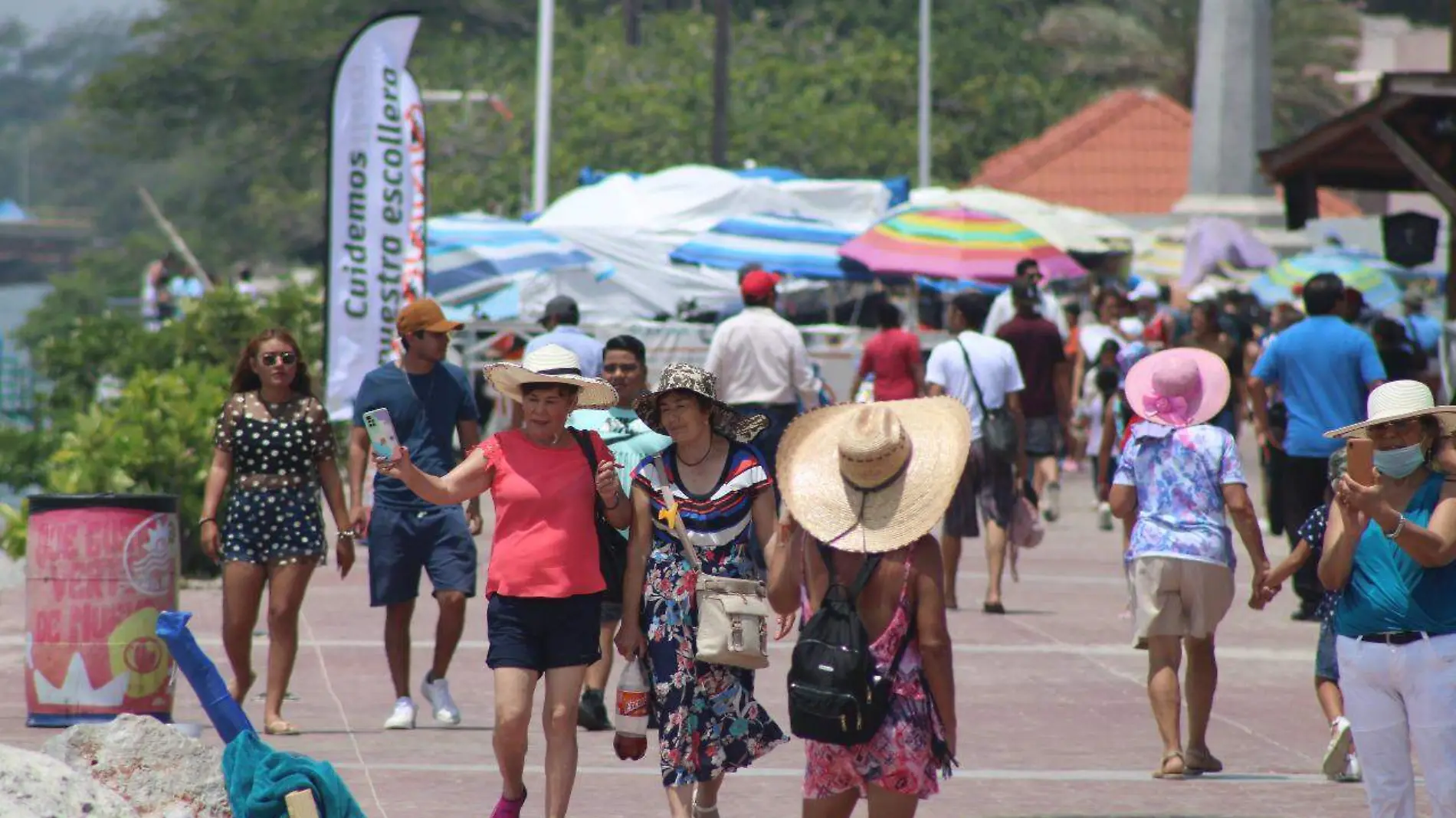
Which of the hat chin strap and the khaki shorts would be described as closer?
the hat chin strap

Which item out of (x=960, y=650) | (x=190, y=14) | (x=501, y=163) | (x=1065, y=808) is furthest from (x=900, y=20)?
(x=1065, y=808)

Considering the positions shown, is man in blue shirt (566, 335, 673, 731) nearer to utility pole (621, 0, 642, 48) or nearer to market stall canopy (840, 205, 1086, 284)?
market stall canopy (840, 205, 1086, 284)

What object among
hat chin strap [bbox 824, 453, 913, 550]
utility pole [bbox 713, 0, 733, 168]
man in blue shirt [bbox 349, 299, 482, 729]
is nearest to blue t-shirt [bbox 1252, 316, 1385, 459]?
man in blue shirt [bbox 349, 299, 482, 729]

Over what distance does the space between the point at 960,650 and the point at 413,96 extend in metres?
6.04

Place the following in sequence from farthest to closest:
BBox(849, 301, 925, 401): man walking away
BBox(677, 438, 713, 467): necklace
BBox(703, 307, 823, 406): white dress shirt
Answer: BBox(849, 301, 925, 401): man walking away
BBox(703, 307, 823, 406): white dress shirt
BBox(677, 438, 713, 467): necklace

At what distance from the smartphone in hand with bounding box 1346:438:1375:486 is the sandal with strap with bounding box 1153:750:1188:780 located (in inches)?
98.3

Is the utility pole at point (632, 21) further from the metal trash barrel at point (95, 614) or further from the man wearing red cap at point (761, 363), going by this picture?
the metal trash barrel at point (95, 614)

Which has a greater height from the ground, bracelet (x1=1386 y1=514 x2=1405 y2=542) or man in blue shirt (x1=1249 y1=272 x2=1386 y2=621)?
bracelet (x1=1386 y1=514 x2=1405 y2=542)

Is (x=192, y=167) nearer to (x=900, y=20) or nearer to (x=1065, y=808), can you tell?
(x=900, y=20)

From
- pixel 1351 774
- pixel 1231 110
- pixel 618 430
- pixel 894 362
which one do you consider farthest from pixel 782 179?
pixel 1351 774

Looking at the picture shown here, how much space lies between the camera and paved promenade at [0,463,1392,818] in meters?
8.10

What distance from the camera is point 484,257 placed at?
866 inches

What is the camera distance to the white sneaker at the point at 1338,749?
8.19 m

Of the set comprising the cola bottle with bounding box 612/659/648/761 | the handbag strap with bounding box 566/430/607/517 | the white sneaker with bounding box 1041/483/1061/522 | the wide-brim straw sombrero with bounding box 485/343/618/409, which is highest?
the wide-brim straw sombrero with bounding box 485/343/618/409
